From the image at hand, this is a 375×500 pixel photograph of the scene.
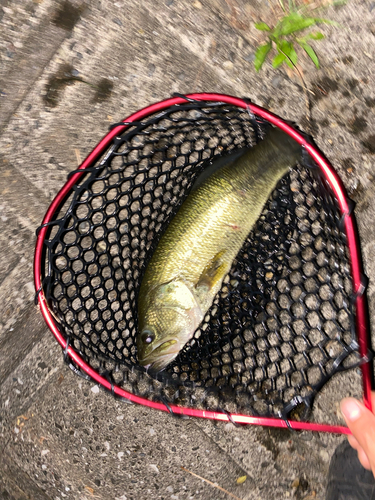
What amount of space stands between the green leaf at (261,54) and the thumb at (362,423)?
60.5 inches

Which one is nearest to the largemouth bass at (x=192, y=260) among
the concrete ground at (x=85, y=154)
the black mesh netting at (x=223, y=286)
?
the black mesh netting at (x=223, y=286)

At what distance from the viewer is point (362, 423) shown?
4.20 feet

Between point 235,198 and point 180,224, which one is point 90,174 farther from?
point 235,198

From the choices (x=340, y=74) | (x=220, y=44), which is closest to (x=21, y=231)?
(x=220, y=44)

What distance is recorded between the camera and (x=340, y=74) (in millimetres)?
1745

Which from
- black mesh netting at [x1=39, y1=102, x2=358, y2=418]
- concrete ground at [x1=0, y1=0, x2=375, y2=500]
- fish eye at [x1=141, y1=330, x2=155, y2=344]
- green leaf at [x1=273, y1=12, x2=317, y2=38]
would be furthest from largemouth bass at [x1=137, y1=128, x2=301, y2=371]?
green leaf at [x1=273, y1=12, x2=317, y2=38]

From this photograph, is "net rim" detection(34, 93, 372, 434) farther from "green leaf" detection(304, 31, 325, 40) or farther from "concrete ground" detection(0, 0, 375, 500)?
"green leaf" detection(304, 31, 325, 40)

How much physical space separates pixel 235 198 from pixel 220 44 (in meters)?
0.84

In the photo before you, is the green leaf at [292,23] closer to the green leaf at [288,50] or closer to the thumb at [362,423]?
the green leaf at [288,50]

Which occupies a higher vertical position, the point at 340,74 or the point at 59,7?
the point at 340,74

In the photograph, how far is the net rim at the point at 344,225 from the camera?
4.11 feet

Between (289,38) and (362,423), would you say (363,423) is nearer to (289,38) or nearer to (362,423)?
(362,423)

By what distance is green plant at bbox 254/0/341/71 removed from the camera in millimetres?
1734

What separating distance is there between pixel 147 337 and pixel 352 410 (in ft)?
2.82
